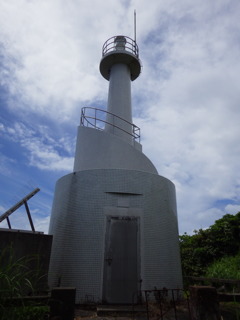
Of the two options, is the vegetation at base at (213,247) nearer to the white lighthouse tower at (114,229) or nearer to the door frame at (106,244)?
the white lighthouse tower at (114,229)

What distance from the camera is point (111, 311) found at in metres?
5.31

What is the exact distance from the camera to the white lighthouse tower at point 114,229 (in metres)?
6.14

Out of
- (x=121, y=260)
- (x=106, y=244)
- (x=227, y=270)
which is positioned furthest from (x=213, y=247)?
(x=106, y=244)

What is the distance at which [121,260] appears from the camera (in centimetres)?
627

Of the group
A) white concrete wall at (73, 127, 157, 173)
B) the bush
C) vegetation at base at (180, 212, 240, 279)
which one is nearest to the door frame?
white concrete wall at (73, 127, 157, 173)

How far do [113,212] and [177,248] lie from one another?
2.32 m

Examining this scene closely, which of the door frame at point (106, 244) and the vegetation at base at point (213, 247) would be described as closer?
the door frame at point (106, 244)

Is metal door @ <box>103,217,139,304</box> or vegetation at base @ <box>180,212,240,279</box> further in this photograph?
vegetation at base @ <box>180,212,240,279</box>

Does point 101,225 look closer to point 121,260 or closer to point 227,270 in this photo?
point 121,260

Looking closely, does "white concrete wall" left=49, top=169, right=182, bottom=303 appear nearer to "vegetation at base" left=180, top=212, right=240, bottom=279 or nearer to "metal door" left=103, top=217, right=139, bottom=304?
"metal door" left=103, top=217, right=139, bottom=304

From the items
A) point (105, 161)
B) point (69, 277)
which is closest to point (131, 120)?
point (105, 161)

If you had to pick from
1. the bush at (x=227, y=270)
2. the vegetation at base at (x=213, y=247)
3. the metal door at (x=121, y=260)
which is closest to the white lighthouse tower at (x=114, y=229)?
the metal door at (x=121, y=260)

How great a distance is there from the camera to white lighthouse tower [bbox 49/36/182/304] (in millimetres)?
6145

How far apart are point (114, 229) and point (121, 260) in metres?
0.80
